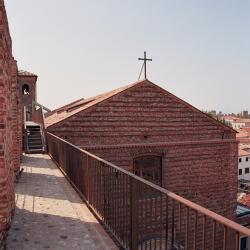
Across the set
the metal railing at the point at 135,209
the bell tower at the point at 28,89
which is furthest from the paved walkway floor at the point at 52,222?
the bell tower at the point at 28,89

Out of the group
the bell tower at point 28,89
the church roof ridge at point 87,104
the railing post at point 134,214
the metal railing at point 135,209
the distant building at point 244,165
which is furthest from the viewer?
the distant building at point 244,165

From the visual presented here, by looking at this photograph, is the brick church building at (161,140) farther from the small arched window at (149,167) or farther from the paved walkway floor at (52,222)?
the paved walkway floor at (52,222)

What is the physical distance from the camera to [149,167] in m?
13.5

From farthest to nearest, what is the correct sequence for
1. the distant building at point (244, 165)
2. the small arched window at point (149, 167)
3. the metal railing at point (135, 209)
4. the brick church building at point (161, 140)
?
the distant building at point (244, 165) → the small arched window at point (149, 167) → the brick church building at point (161, 140) → the metal railing at point (135, 209)

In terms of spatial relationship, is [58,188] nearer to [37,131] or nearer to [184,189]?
[184,189]

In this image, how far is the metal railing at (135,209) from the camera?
2.57 meters

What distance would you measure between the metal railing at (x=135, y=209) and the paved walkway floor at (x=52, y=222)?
232 mm

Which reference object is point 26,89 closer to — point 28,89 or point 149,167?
point 28,89

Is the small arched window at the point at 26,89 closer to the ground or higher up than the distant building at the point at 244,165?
higher up

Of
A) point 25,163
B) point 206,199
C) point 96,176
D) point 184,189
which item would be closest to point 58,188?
point 96,176

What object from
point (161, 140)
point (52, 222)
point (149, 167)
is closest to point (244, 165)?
point (161, 140)

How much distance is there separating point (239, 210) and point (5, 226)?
641 inches

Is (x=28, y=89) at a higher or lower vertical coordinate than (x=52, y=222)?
higher

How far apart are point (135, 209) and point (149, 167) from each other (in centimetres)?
968
